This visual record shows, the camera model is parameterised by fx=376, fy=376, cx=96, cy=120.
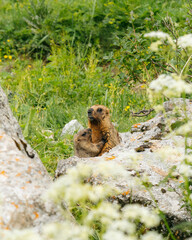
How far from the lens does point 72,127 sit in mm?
5469

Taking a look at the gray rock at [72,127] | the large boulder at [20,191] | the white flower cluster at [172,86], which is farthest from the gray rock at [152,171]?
the gray rock at [72,127]

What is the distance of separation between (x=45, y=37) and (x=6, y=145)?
6605 mm

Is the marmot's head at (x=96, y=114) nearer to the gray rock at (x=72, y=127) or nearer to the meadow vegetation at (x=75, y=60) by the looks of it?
the meadow vegetation at (x=75, y=60)

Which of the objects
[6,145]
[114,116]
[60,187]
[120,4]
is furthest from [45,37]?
[60,187]

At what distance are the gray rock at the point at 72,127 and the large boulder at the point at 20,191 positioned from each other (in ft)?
→ 10.2

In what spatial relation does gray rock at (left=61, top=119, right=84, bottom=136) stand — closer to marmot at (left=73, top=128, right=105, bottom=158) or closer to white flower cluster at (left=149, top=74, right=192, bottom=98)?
marmot at (left=73, top=128, right=105, bottom=158)

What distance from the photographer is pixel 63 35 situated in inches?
333

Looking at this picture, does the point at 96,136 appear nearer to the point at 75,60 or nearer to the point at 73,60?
the point at 73,60

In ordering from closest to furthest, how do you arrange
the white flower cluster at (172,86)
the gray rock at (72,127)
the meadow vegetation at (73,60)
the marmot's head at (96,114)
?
1. the white flower cluster at (172,86)
2. the marmot's head at (96,114)
3. the gray rock at (72,127)
4. the meadow vegetation at (73,60)

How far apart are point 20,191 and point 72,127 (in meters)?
3.58

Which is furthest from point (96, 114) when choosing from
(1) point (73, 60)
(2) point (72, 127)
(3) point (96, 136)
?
(1) point (73, 60)

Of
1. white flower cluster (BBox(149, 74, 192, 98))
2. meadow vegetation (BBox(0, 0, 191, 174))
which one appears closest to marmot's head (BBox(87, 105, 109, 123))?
meadow vegetation (BBox(0, 0, 191, 174))

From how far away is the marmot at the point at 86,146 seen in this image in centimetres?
432

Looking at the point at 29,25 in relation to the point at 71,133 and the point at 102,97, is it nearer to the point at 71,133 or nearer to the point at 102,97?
the point at 102,97
